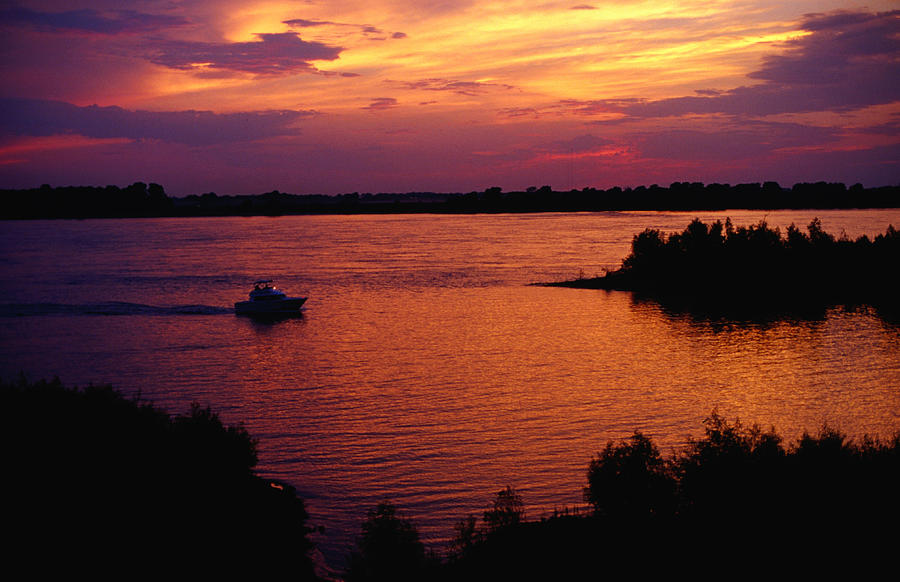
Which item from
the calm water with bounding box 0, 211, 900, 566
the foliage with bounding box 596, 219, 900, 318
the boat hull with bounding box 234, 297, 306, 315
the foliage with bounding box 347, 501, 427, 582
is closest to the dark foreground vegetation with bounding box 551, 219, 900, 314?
the foliage with bounding box 596, 219, 900, 318

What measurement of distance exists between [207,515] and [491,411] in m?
17.8

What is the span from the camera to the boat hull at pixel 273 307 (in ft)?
209

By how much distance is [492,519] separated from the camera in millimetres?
17156

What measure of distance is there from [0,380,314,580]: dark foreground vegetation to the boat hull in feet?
137

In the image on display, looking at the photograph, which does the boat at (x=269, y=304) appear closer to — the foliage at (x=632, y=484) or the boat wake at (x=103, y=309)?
the boat wake at (x=103, y=309)

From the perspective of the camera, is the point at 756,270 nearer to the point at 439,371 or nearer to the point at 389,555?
the point at 439,371

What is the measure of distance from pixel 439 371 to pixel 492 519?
1007 inches

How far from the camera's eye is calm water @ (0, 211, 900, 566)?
84.1ft

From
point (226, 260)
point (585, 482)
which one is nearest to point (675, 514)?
point (585, 482)

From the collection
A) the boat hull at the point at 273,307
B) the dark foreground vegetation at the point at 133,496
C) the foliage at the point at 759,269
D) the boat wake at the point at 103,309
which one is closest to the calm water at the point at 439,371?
the boat wake at the point at 103,309

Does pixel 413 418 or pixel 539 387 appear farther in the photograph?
pixel 539 387

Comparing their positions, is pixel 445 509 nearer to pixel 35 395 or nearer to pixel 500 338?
pixel 35 395

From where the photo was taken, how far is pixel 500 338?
53344 mm

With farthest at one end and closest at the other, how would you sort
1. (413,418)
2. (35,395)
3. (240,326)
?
(240,326) < (413,418) < (35,395)
